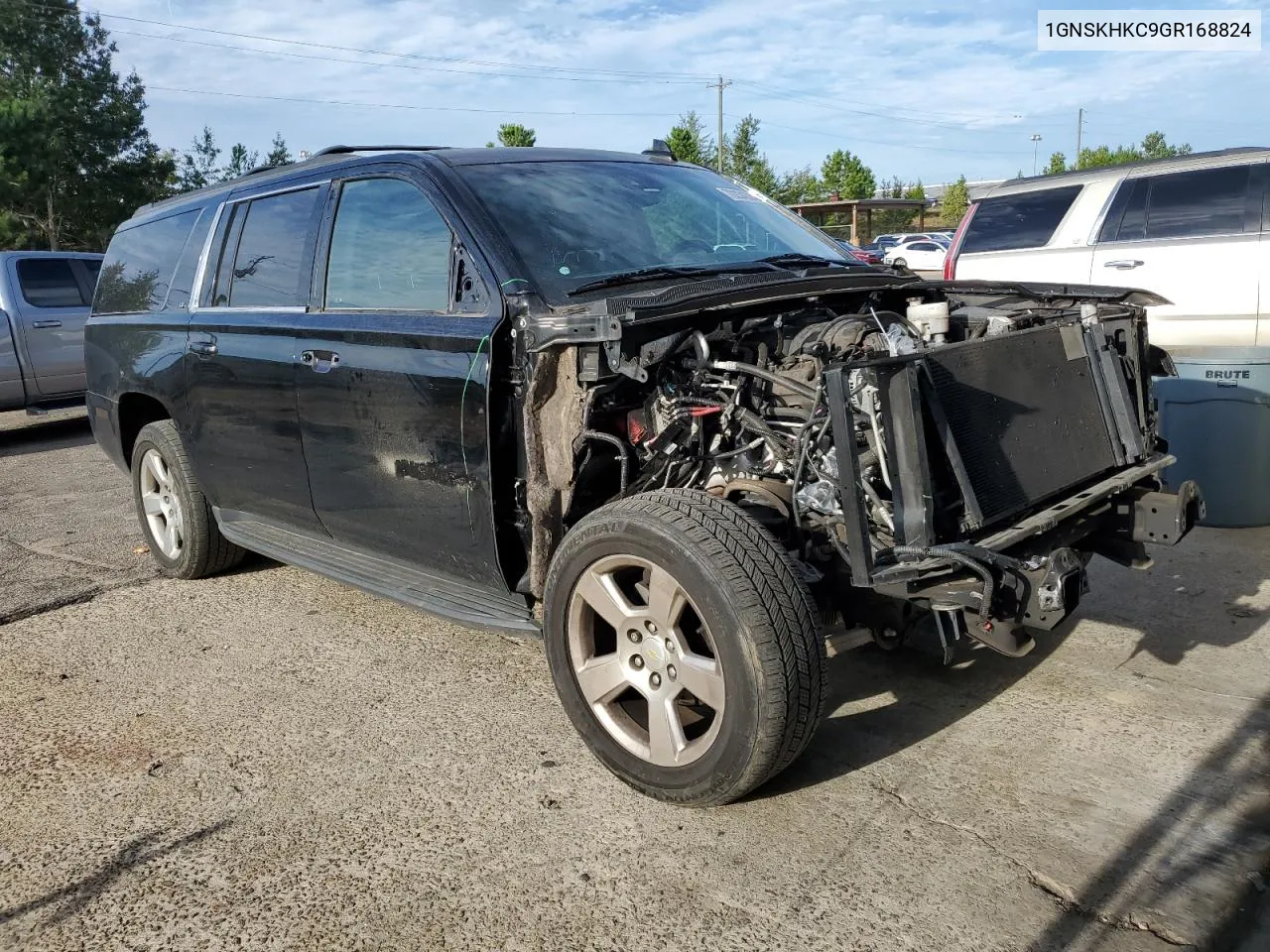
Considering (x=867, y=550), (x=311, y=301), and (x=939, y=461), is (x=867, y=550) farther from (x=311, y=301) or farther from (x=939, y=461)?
(x=311, y=301)

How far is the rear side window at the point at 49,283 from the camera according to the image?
10734mm

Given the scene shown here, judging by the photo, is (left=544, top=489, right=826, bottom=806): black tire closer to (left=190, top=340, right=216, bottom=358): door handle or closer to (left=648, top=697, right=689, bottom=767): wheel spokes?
(left=648, top=697, right=689, bottom=767): wheel spokes

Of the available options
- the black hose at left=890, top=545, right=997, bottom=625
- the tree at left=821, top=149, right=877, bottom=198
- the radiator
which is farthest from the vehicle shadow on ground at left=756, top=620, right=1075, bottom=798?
the tree at left=821, top=149, right=877, bottom=198

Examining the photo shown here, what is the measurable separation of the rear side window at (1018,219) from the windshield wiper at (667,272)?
4698 mm

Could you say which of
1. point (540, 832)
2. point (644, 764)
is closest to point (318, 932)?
point (540, 832)

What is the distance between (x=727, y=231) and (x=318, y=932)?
2865mm

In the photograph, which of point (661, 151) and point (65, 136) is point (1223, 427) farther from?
point (65, 136)

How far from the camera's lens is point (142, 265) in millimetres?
5512

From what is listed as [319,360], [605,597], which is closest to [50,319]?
[319,360]

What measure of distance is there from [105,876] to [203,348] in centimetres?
259

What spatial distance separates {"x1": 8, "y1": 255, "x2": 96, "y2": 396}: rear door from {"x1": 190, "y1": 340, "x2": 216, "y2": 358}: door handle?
23.5ft

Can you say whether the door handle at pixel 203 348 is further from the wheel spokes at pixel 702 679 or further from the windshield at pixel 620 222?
the wheel spokes at pixel 702 679

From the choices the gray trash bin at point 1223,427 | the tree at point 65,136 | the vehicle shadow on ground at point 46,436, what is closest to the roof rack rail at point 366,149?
the gray trash bin at point 1223,427

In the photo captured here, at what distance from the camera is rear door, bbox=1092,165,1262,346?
6504mm
